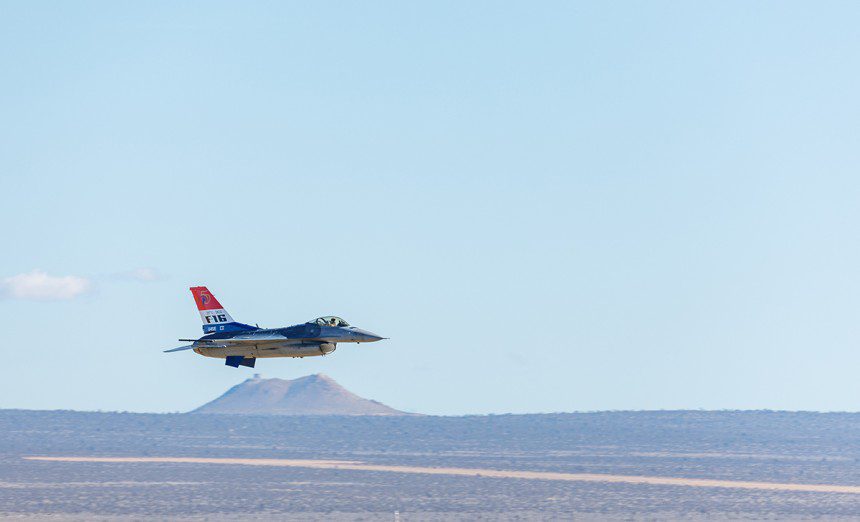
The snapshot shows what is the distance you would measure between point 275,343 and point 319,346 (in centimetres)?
369

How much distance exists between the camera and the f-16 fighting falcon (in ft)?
335

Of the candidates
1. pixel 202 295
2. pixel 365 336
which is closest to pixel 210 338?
pixel 202 295

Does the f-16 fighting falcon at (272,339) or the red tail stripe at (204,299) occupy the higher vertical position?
the red tail stripe at (204,299)

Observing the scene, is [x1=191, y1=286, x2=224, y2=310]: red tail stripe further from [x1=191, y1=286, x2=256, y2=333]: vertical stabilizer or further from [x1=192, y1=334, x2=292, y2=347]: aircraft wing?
[x1=192, y1=334, x2=292, y2=347]: aircraft wing

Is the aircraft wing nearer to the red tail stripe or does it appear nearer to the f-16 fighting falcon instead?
the f-16 fighting falcon

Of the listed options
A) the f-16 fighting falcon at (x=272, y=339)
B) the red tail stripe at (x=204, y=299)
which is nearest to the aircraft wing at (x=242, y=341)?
the f-16 fighting falcon at (x=272, y=339)

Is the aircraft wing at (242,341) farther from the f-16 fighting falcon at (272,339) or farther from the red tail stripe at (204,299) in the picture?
the red tail stripe at (204,299)

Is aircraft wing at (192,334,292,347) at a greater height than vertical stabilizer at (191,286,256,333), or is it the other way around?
vertical stabilizer at (191,286,256,333)

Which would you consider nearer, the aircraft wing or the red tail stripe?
the aircraft wing

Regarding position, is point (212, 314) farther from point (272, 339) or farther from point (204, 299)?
point (272, 339)

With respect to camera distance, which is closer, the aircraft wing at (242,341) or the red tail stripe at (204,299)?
the aircraft wing at (242,341)

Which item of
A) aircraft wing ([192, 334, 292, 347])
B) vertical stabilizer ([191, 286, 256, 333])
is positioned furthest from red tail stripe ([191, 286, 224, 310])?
aircraft wing ([192, 334, 292, 347])

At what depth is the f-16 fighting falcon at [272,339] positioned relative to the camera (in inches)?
4023

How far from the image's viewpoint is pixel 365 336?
10250 centimetres
